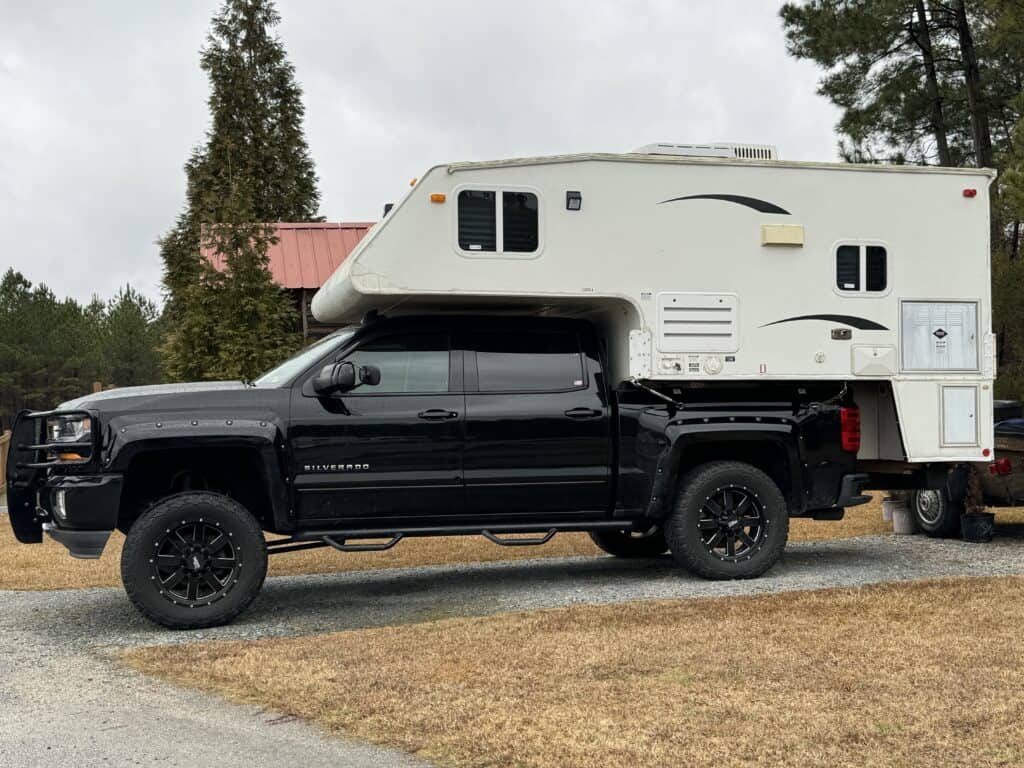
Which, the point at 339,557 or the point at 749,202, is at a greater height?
the point at 749,202

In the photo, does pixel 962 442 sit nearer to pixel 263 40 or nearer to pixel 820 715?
pixel 820 715

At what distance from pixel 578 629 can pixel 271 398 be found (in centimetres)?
251

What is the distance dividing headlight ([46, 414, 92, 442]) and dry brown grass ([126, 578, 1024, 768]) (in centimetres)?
144

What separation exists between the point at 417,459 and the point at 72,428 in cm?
217

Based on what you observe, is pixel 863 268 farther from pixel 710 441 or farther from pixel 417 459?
pixel 417 459

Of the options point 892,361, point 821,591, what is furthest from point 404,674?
point 892,361

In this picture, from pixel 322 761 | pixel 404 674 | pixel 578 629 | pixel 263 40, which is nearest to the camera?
pixel 322 761

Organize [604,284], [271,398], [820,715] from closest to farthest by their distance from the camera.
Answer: [820,715] → [271,398] → [604,284]

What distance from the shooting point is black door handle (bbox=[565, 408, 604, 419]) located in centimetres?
799

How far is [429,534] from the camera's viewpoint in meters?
7.75

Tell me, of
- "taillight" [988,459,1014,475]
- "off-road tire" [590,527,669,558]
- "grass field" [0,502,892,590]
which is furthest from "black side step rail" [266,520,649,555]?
"taillight" [988,459,1014,475]

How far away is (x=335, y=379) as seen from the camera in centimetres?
743

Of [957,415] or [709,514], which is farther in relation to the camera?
[957,415]

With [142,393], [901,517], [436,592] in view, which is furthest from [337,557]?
[901,517]
